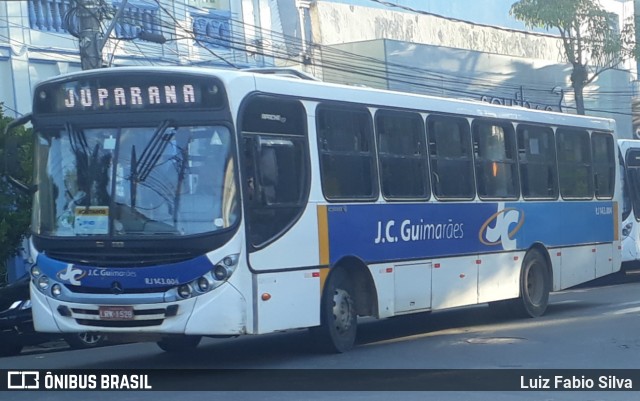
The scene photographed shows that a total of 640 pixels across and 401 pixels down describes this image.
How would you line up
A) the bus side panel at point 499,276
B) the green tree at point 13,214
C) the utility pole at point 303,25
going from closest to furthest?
the bus side panel at point 499,276 → the green tree at point 13,214 → the utility pole at point 303,25

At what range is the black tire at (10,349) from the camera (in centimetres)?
1548

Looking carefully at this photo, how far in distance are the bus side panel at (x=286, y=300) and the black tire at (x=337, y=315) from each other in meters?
0.26

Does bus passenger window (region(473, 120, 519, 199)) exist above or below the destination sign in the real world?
below

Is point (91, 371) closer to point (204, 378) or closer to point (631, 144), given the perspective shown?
point (204, 378)

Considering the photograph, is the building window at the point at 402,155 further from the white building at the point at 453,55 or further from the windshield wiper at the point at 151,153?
the white building at the point at 453,55

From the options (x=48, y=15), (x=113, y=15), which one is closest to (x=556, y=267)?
(x=113, y=15)

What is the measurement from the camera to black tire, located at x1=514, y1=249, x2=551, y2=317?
1712 cm

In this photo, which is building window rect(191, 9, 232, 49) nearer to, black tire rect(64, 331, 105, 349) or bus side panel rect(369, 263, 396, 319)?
black tire rect(64, 331, 105, 349)

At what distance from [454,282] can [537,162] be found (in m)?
3.46

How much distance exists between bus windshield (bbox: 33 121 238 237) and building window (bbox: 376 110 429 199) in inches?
122

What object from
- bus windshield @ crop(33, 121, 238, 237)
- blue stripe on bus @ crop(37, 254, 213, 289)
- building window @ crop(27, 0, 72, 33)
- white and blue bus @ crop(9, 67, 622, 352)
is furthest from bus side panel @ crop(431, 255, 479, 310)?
building window @ crop(27, 0, 72, 33)

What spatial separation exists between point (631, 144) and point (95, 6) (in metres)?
13.9

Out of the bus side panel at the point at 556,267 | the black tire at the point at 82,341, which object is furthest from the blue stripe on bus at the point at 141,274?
the bus side panel at the point at 556,267

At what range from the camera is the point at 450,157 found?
15.1m
